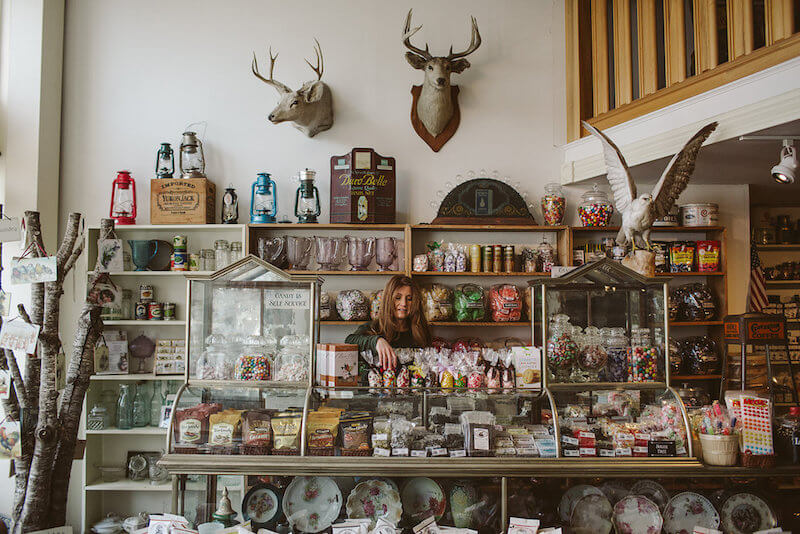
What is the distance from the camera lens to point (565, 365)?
8.67 ft

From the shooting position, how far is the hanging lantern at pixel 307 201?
427cm

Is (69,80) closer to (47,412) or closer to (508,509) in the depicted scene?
(47,412)

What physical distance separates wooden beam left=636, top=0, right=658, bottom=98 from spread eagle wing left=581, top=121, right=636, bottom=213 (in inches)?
25.1

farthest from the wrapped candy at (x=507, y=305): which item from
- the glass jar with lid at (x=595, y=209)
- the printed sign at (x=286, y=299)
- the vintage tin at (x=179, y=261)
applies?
the vintage tin at (x=179, y=261)

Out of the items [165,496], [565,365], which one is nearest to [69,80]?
[165,496]

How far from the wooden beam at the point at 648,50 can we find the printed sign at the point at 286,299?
2.84 metres

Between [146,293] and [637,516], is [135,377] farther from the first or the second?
[637,516]

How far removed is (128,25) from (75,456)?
11.1ft

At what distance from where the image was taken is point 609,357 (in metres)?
2.65

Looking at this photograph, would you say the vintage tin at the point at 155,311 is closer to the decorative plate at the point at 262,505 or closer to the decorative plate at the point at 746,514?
the decorative plate at the point at 262,505

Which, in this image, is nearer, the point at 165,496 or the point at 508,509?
the point at 508,509

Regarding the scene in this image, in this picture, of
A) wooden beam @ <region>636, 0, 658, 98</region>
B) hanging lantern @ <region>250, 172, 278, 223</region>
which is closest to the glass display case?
wooden beam @ <region>636, 0, 658, 98</region>

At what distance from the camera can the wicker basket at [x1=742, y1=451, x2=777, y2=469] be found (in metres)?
2.38

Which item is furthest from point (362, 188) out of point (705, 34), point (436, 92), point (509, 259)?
point (705, 34)
